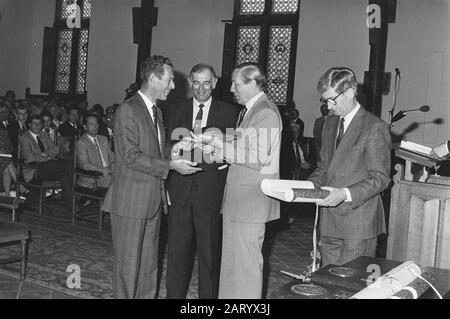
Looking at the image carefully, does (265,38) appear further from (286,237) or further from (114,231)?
(114,231)

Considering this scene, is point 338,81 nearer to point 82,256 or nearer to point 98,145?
point 82,256

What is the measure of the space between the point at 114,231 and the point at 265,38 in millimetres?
8314

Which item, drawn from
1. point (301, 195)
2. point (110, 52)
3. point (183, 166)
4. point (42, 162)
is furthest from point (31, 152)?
point (110, 52)

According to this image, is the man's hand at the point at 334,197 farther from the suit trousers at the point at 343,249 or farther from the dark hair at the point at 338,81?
the dark hair at the point at 338,81

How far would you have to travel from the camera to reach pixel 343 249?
2852 mm

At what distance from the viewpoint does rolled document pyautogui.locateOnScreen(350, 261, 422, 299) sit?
1.94m

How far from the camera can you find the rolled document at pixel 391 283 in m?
1.94

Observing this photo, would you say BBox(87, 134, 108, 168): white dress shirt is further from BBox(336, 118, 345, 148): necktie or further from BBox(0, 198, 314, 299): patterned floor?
BBox(336, 118, 345, 148): necktie

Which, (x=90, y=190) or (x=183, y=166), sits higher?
(x=183, y=166)

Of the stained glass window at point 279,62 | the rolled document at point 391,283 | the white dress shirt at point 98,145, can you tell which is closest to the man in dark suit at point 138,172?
the rolled document at point 391,283

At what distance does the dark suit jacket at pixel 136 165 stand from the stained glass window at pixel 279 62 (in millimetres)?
7688

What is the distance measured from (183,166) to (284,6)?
8433mm

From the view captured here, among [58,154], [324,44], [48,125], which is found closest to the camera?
[58,154]
